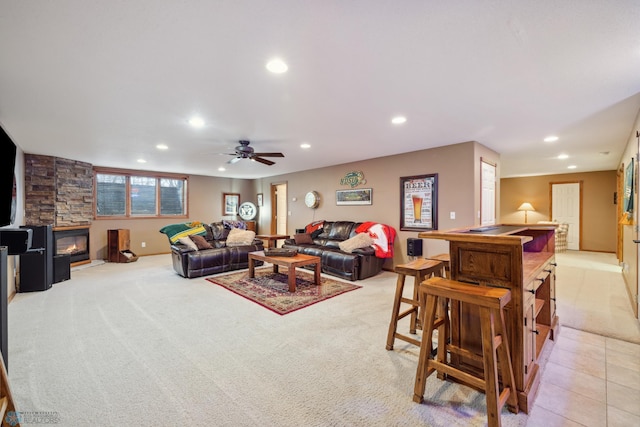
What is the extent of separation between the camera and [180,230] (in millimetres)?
5316

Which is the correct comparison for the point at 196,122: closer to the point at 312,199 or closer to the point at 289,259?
the point at 289,259

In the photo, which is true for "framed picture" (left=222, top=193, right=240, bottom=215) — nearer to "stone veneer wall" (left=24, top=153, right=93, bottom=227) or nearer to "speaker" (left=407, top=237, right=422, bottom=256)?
"stone veneer wall" (left=24, top=153, right=93, bottom=227)

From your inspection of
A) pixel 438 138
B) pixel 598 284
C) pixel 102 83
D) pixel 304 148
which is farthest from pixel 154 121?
pixel 598 284

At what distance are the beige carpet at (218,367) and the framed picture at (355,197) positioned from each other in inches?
109

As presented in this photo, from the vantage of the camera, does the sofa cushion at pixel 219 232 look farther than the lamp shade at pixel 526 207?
No

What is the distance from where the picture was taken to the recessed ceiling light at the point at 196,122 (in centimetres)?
330

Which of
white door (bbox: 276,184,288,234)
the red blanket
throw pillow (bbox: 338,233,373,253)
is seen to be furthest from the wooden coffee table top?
white door (bbox: 276,184,288,234)

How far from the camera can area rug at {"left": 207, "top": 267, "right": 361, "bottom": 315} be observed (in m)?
3.53

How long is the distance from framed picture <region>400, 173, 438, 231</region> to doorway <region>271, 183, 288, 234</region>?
14.9ft

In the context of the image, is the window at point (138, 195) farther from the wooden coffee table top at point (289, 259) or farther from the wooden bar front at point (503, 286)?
the wooden bar front at point (503, 286)

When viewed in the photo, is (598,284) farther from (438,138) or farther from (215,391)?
(215,391)

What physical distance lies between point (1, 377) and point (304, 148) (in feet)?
14.0

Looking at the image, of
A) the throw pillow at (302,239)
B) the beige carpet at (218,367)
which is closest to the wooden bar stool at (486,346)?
the beige carpet at (218,367)

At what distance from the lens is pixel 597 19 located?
158cm
